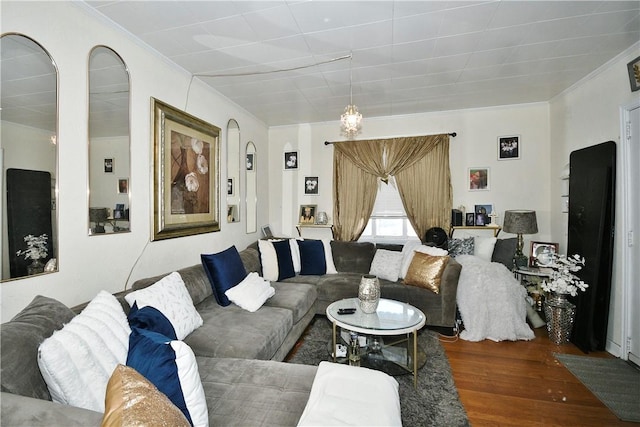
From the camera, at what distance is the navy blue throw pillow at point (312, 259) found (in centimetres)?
372

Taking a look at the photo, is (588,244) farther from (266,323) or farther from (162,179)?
(162,179)

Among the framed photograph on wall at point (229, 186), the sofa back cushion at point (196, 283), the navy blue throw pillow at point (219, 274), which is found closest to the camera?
the sofa back cushion at point (196, 283)

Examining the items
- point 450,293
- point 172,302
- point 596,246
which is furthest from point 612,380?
point 172,302

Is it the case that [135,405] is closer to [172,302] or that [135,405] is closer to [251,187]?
[172,302]

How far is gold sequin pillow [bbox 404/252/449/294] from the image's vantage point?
3109 mm

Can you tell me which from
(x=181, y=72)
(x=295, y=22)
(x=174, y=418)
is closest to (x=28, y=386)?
(x=174, y=418)

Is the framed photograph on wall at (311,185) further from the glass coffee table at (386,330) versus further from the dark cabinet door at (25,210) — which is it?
the dark cabinet door at (25,210)

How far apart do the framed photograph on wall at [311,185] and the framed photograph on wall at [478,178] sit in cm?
231

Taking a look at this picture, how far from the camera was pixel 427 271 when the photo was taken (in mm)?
3168

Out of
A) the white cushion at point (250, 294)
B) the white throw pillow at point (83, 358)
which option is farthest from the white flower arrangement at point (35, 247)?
the white cushion at point (250, 294)

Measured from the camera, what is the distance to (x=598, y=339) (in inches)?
105

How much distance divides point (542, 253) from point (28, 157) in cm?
490

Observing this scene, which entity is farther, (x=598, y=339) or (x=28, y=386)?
(x=598, y=339)

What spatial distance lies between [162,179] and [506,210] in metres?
4.35
